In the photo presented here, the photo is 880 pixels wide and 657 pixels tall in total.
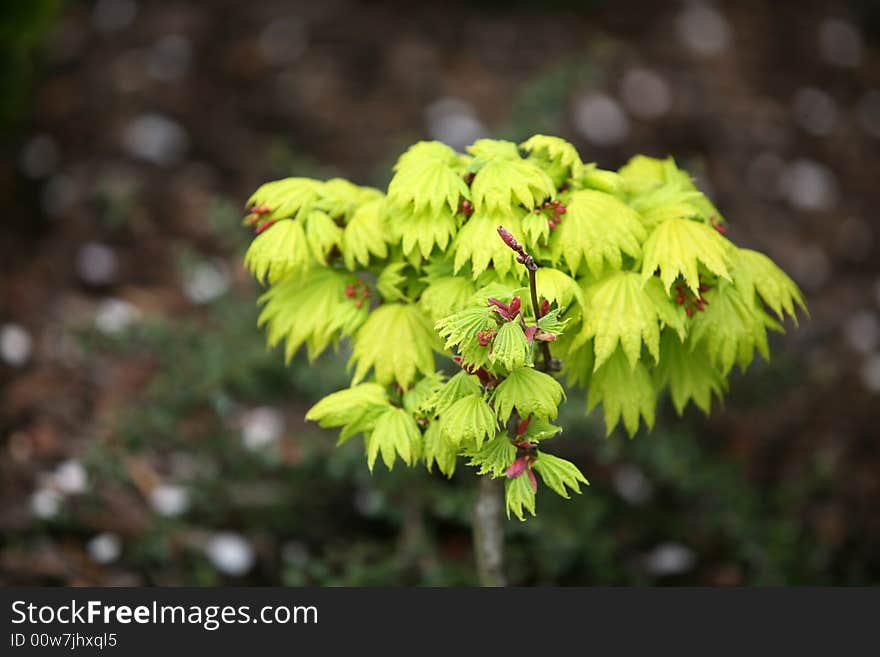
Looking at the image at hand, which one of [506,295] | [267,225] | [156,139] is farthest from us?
[156,139]

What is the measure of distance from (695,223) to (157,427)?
6.04 ft

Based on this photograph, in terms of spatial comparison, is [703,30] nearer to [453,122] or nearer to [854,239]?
[854,239]

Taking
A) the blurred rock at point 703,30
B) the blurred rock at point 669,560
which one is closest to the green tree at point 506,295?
the blurred rock at point 669,560

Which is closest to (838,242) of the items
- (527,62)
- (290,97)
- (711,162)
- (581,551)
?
(711,162)

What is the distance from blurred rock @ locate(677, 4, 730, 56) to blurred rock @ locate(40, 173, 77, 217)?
289cm

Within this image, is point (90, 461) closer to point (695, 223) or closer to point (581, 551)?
point (581, 551)

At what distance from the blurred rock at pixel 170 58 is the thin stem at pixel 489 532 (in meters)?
2.76

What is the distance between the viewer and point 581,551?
2.58 meters

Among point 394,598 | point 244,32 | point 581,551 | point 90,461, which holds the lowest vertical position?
point 394,598

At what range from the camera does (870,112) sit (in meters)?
4.18

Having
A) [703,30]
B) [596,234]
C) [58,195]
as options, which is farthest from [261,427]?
[703,30]

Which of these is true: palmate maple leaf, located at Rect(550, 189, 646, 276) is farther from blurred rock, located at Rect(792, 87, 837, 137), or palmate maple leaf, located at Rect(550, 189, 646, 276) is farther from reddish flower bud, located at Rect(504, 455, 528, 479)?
blurred rock, located at Rect(792, 87, 837, 137)

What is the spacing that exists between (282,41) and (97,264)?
4.62 ft

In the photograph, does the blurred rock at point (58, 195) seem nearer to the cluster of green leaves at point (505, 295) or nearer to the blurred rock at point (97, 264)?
the blurred rock at point (97, 264)
